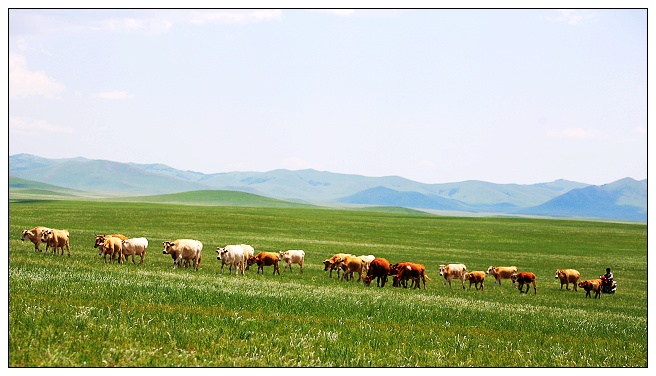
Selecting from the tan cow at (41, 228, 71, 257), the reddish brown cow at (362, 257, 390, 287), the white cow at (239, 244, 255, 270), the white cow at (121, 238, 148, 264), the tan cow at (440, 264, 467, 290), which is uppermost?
the tan cow at (41, 228, 71, 257)

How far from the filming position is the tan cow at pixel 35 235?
91.0 ft

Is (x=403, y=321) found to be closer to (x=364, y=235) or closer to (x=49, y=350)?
(x=49, y=350)

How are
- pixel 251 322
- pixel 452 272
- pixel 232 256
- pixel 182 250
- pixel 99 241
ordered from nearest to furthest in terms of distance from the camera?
1. pixel 251 322
2. pixel 99 241
3. pixel 182 250
4. pixel 232 256
5. pixel 452 272

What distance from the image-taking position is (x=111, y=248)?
28.5m

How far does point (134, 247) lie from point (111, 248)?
1484mm

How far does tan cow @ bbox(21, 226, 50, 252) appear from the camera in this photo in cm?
2775

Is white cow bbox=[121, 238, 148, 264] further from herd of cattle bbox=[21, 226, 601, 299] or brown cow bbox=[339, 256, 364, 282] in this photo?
brown cow bbox=[339, 256, 364, 282]

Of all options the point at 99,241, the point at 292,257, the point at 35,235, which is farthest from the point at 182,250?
the point at 292,257

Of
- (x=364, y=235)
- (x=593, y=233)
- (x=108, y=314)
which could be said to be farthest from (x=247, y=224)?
(x=593, y=233)

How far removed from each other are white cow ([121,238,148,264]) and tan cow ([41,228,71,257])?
103 inches

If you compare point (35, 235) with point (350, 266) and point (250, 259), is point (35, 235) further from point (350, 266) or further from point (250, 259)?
point (350, 266)

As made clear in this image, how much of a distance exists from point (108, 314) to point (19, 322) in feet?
5.96

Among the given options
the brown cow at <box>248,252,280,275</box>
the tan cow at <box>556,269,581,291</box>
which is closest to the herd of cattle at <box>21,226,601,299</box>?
the brown cow at <box>248,252,280,275</box>

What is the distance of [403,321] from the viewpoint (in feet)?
54.5
